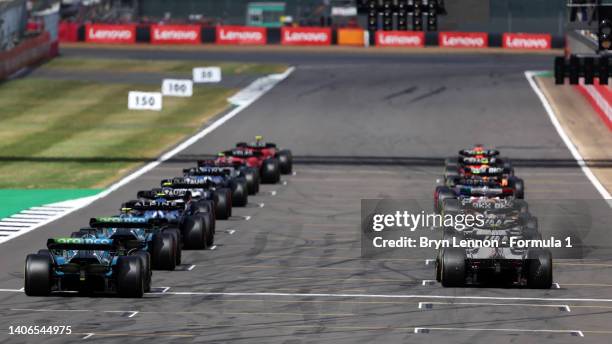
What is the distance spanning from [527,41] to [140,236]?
79.1 metres

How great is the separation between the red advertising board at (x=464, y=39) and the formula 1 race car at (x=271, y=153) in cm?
5352

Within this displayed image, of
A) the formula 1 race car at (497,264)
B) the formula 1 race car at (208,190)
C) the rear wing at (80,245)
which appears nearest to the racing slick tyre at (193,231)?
the formula 1 race car at (208,190)

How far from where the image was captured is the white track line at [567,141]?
174ft

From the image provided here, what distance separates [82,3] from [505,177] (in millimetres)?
79926

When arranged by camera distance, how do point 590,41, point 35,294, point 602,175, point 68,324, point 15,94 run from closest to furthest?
point 68,324, point 35,294, point 602,175, point 590,41, point 15,94

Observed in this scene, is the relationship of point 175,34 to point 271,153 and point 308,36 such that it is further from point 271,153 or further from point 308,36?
point 271,153

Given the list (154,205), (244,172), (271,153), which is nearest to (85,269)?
(154,205)

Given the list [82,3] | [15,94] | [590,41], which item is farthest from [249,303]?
[82,3]

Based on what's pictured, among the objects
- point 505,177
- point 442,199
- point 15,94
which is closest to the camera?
point 442,199

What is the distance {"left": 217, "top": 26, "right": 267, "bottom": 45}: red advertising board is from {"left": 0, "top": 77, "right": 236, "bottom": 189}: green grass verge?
24.7m

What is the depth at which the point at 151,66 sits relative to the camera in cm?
9769

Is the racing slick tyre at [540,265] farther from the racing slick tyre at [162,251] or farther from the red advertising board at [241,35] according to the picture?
the red advertising board at [241,35]

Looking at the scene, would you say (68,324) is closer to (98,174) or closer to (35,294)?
(35,294)

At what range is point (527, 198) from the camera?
1989 inches
